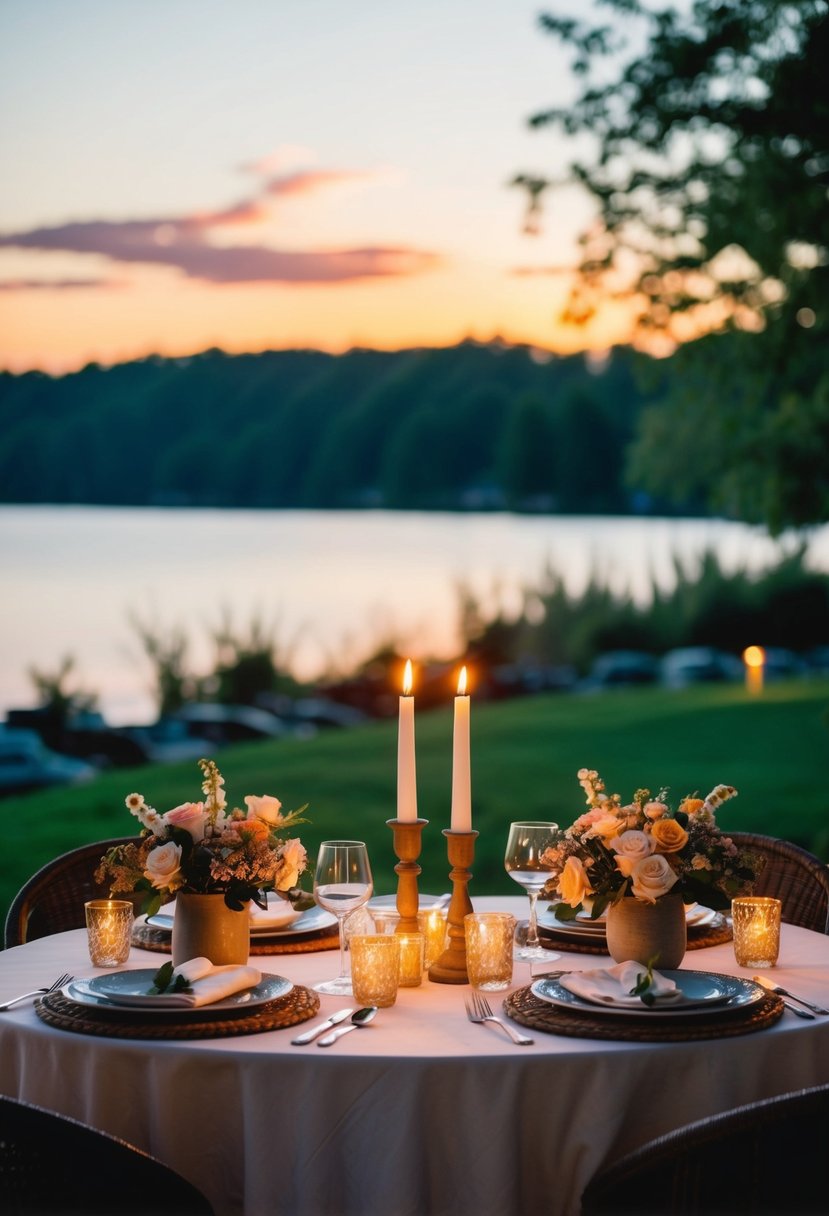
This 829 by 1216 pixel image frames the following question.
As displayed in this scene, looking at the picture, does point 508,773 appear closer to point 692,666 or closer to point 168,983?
point 692,666

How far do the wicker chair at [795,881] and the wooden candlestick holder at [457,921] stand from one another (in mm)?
919

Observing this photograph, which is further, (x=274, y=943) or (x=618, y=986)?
(x=274, y=943)

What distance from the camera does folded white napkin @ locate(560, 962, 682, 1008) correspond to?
2.13 m

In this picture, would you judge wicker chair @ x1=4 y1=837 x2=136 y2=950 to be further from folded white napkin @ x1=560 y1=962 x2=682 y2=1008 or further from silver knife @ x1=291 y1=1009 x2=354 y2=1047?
folded white napkin @ x1=560 y1=962 x2=682 y2=1008

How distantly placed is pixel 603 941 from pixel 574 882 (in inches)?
14.6

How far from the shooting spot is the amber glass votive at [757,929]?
8.16 feet

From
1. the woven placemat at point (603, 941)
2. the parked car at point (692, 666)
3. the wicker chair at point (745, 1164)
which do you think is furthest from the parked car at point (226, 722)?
the wicker chair at point (745, 1164)

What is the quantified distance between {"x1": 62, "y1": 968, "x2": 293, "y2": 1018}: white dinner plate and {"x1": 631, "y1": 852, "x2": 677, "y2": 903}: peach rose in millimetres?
590

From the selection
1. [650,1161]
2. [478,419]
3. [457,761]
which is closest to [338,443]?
[478,419]

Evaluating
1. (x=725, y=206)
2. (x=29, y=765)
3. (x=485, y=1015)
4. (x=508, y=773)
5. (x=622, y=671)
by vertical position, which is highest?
(x=725, y=206)

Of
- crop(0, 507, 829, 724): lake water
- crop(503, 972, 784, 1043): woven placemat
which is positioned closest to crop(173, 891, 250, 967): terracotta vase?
crop(503, 972, 784, 1043): woven placemat

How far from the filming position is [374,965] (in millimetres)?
2219

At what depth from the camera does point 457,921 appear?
2.49 m

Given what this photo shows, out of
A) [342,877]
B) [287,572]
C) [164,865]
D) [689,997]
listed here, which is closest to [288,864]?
[342,877]
